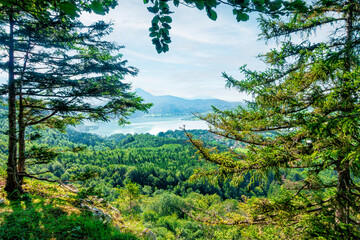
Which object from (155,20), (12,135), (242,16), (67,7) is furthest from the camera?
(12,135)

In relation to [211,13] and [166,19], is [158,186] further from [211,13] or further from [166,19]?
[211,13]

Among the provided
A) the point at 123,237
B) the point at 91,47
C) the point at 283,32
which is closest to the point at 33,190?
the point at 123,237

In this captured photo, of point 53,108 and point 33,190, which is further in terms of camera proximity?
point 33,190

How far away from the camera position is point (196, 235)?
73.3 feet

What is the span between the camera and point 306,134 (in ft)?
10.7

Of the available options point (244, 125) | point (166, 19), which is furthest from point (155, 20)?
point (244, 125)

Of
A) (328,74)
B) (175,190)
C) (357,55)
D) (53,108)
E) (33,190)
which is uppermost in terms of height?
(357,55)

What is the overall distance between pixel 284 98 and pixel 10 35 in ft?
20.2

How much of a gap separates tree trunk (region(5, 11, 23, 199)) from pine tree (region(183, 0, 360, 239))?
4.43 metres

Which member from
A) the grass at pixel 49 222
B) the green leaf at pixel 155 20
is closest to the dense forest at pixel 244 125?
the grass at pixel 49 222

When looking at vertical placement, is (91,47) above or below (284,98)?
above

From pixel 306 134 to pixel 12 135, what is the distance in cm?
663

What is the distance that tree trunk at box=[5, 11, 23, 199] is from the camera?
379cm

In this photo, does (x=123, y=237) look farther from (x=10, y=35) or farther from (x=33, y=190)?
(x=10, y=35)
